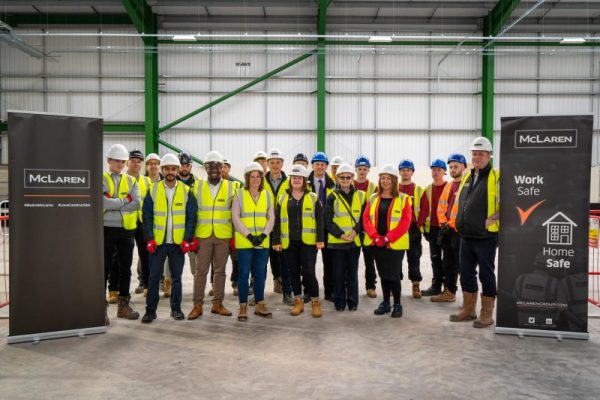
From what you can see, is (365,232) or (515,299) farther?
(365,232)

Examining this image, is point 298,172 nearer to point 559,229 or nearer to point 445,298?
point 445,298

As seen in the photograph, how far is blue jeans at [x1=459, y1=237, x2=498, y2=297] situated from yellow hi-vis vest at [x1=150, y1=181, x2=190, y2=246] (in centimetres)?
300

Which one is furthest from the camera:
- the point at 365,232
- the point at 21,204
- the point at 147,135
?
the point at 147,135

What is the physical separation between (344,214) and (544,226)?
6.69 ft

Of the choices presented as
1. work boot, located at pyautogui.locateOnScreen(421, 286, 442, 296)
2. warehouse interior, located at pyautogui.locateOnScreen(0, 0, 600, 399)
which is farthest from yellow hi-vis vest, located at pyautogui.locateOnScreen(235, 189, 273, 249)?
warehouse interior, located at pyautogui.locateOnScreen(0, 0, 600, 399)

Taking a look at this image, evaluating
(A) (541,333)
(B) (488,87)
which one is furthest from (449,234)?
(B) (488,87)

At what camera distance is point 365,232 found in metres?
5.12

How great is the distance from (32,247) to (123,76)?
530 inches

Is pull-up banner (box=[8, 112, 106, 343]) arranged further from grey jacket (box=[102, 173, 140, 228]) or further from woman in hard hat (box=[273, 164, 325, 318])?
woman in hard hat (box=[273, 164, 325, 318])

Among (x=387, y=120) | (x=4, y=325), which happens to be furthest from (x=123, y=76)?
(x=4, y=325)

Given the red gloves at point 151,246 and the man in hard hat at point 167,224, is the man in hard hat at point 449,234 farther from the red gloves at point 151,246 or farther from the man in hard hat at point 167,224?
the red gloves at point 151,246

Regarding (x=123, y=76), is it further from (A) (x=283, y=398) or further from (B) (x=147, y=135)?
(A) (x=283, y=398)

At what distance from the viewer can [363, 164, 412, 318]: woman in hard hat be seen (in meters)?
4.81

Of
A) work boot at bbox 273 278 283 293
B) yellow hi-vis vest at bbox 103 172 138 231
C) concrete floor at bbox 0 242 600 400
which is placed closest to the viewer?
concrete floor at bbox 0 242 600 400
